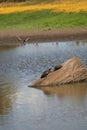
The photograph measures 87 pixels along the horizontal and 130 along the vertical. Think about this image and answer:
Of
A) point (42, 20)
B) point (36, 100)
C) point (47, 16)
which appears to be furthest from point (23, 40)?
point (36, 100)

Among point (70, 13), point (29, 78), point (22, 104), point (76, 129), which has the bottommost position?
point (70, 13)

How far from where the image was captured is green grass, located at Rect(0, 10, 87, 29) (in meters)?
37.8

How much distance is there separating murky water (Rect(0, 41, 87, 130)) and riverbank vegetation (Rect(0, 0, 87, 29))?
502 inches

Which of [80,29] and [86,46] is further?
[80,29]

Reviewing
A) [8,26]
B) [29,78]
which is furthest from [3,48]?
[29,78]

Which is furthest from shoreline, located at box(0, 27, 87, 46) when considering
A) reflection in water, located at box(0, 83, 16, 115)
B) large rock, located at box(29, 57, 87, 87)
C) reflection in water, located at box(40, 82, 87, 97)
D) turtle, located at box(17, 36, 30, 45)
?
reflection in water, located at box(40, 82, 87, 97)

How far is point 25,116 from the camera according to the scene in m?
13.5

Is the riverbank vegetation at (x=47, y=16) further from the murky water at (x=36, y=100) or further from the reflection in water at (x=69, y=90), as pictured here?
the reflection in water at (x=69, y=90)

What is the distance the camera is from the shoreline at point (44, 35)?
3428 centimetres

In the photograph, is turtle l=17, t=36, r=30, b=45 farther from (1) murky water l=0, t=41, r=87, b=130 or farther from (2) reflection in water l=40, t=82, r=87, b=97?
(2) reflection in water l=40, t=82, r=87, b=97

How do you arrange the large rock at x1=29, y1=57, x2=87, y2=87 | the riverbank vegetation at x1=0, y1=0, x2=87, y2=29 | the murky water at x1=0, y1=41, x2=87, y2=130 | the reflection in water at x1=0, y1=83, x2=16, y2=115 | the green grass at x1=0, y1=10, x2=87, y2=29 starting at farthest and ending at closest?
the riverbank vegetation at x1=0, y1=0, x2=87, y2=29
the green grass at x1=0, y1=10, x2=87, y2=29
the large rock at x1=29, y1=57, x2=87, y2=87
the reflection in water at x1=0, y1=83, x2=16, y2=115
the murky water at x1=0, y1=41, x2=87, y2=130

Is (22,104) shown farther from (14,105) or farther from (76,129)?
(76,129)

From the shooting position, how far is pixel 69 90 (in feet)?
54.7

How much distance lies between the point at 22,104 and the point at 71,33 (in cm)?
2075
